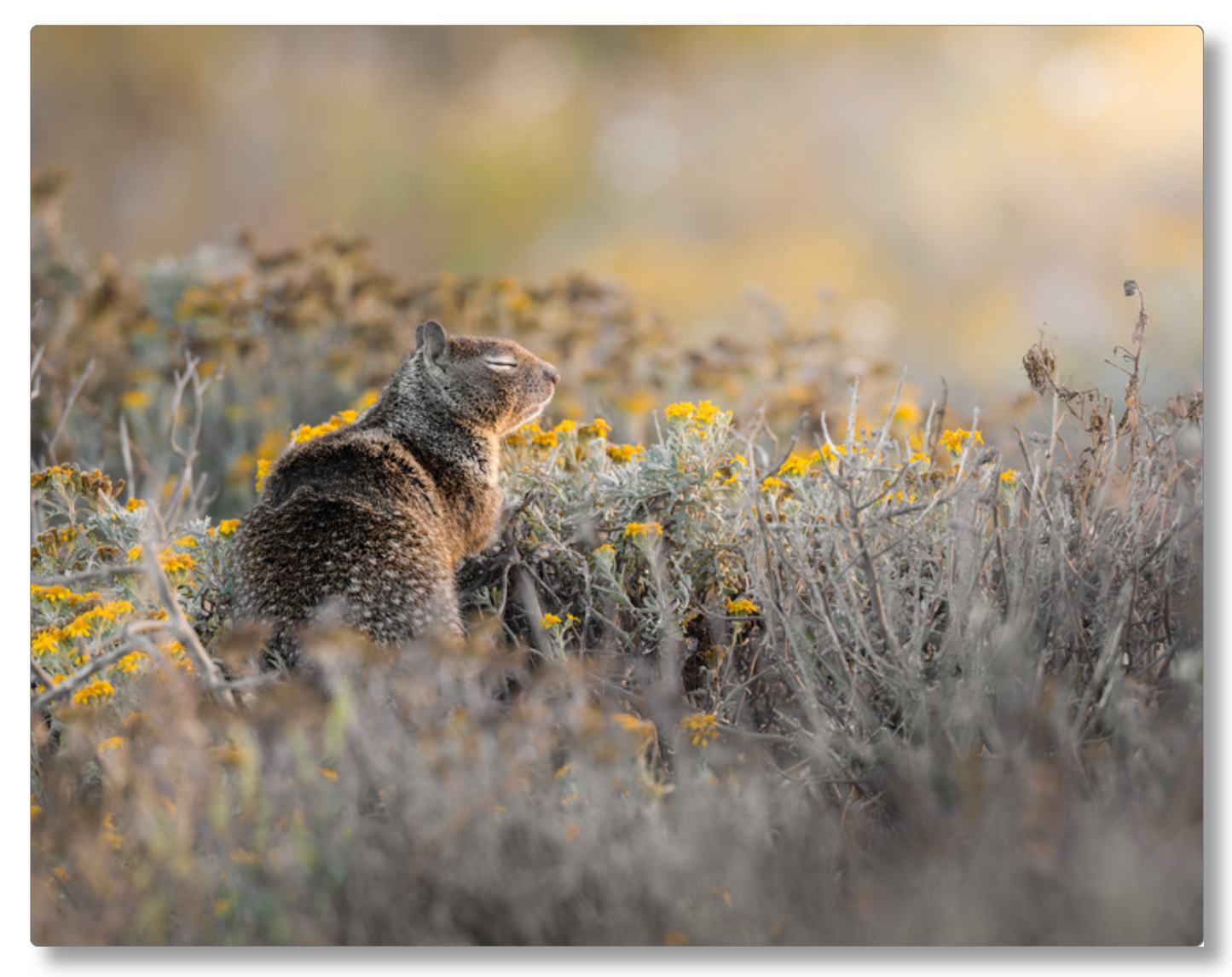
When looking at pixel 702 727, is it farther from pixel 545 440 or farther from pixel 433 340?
pixel 433 340

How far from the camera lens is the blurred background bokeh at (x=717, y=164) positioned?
372cm

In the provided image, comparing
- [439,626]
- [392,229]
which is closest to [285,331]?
[392,229]

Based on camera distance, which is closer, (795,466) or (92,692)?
(92,692)

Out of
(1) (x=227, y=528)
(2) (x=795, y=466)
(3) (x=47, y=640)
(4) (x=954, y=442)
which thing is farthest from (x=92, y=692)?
(4) (x=954, y=442)

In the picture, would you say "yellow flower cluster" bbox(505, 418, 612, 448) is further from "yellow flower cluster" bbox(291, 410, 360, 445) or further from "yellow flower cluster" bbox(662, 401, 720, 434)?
"yellow flower cluster" bbox(291, 410, 360, 445)

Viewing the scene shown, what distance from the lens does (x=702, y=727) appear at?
276 cm

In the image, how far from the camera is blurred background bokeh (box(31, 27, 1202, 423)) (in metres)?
3.72

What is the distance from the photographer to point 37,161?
3926 mm

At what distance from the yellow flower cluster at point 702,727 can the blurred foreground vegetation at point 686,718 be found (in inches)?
0.4

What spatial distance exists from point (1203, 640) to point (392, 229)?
394 centimetres

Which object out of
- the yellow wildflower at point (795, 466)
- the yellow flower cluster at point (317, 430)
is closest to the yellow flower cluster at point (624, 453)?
the yellow wildflower at point (795, 466)

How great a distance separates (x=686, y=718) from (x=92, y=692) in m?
1.47

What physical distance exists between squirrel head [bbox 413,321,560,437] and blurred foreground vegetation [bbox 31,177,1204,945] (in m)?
0.17

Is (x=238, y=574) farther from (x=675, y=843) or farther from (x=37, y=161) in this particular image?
(x=37, y=161)
